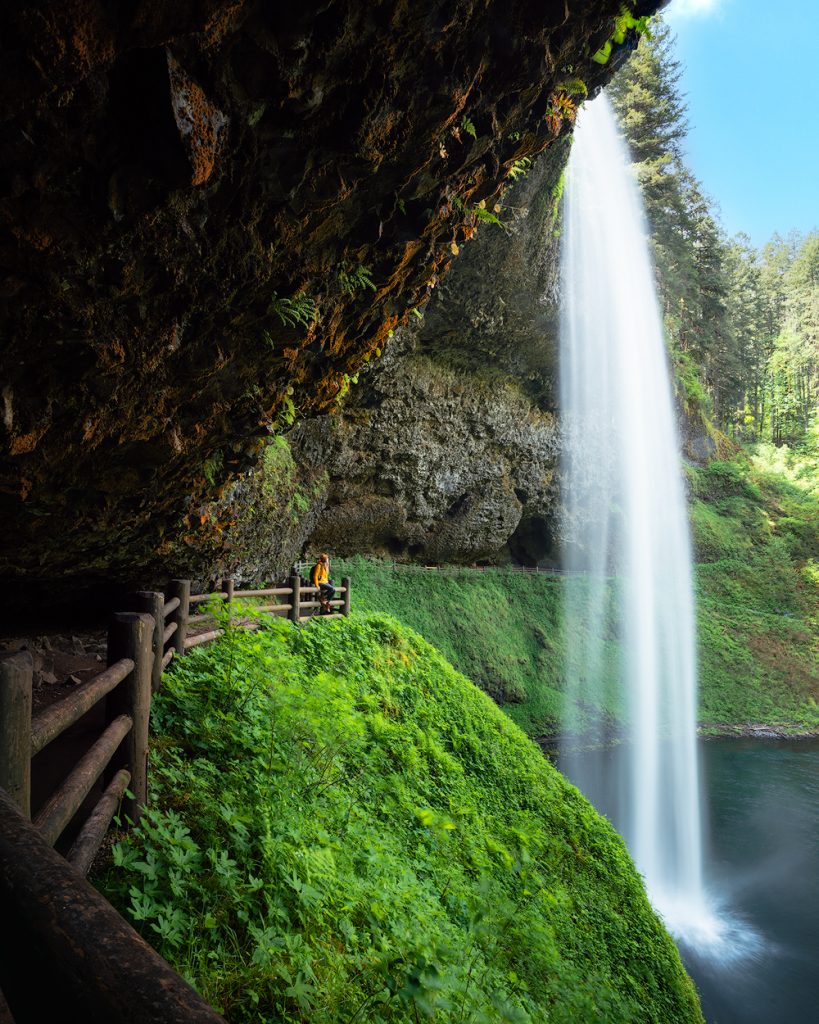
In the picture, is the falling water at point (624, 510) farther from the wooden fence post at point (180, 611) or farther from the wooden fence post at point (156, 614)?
the wooden fence post at point (156, 614)

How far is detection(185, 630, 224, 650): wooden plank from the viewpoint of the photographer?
224 inches

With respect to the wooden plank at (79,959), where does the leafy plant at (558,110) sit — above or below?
above

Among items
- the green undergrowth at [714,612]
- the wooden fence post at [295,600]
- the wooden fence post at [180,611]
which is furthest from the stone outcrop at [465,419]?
the wooden fence post at [180,611]

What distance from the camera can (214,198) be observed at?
3.21 meters

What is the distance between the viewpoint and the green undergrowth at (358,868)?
2.61 m

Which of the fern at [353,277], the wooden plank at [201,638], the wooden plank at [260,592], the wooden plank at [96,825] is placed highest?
the fern at [353,277]

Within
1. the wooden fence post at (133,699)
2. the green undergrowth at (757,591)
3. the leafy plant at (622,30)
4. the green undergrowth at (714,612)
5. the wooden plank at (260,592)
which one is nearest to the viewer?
the wooden fence post at (133,699)

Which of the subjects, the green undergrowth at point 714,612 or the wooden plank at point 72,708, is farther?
the green undergrowth at point 714,612

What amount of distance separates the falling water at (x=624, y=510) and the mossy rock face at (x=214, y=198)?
16614 mm

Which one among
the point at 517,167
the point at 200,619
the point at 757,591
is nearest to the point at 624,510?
the point at 757,591

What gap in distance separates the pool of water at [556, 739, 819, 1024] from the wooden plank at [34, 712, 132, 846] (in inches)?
447

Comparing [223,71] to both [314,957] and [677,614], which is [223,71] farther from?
[677,614]

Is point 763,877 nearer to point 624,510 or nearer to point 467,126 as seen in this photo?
point 624,510

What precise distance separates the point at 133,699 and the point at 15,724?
1.49m
